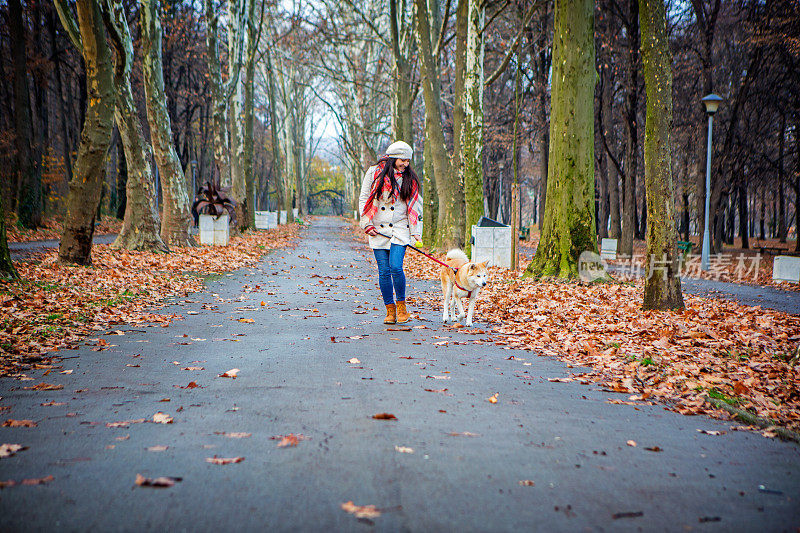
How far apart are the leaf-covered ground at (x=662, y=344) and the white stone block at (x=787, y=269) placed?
8324 mm

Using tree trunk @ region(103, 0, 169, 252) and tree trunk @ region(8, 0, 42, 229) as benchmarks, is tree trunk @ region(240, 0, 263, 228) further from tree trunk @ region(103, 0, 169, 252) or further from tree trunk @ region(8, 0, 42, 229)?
tree trunk @ region(103, 0, 169, 252)

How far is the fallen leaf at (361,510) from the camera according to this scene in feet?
8.04

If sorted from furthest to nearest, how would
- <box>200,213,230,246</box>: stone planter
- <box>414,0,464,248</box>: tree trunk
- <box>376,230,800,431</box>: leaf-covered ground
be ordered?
1. <box>200,213,230,246</box>: stone planter
2. <box>414,0,464,248</box>: tree trunk
3. <box>376,230,800,431</box>: leaf-covered ground

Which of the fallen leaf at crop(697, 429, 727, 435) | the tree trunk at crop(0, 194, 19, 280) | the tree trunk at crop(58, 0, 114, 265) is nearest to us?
the fallen leaf at crop(697, 429, 727, 435)

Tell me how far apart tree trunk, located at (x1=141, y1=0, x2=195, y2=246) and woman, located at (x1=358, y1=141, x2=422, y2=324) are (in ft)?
35.1

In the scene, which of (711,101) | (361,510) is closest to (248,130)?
(711,101)

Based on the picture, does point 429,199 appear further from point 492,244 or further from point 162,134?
point 162,134

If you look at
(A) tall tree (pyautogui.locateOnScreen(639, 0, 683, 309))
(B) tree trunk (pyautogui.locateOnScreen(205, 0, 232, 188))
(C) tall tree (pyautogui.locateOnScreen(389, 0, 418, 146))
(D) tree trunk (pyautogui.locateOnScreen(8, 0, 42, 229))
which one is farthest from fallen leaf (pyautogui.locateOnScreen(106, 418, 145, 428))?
(D) tree trunk (pyautogui.locateOnScreen(8, 0, 42, 229))

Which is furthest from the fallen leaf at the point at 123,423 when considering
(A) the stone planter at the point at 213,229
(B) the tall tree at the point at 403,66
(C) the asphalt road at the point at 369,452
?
(B) the tall tree at the point at 403,66

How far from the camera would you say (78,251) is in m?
11.7

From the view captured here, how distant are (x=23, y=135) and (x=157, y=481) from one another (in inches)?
952

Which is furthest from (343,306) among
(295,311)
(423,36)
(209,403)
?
(423,36)

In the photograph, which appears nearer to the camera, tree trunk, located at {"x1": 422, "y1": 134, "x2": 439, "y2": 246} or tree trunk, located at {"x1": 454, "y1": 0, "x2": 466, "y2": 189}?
tree trunk, located at {"x1": 454, "y1": 0, "x2": 466, "y2": 189}

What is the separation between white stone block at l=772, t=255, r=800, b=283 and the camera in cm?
1677
